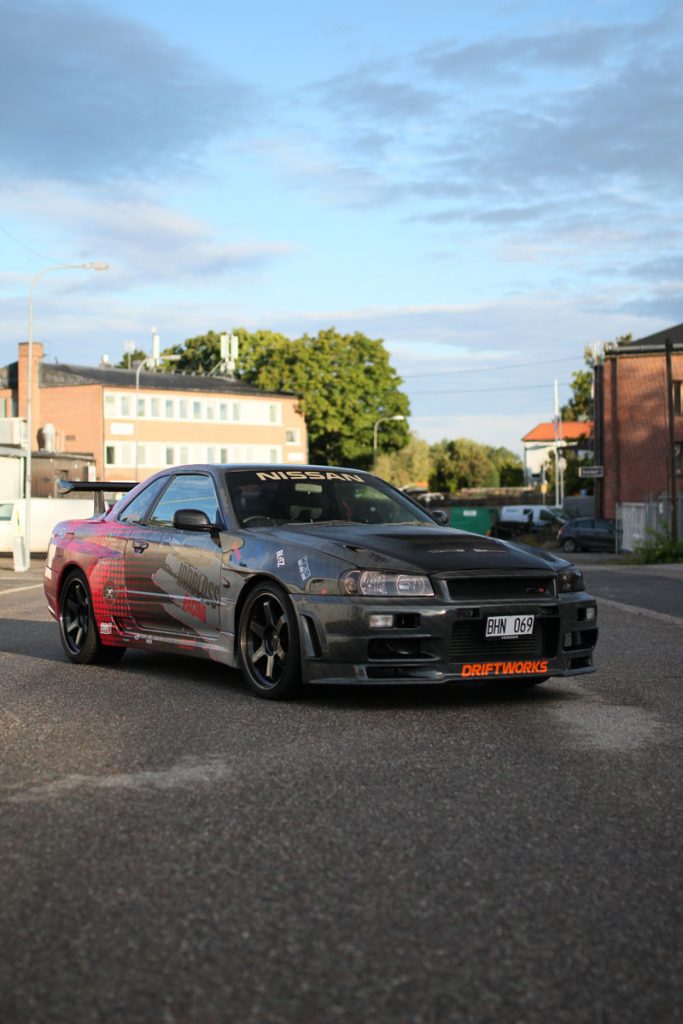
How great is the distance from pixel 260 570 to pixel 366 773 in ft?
8.43

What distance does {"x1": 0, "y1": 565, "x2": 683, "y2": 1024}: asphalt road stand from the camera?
3295mm

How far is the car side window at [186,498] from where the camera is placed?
9438mm

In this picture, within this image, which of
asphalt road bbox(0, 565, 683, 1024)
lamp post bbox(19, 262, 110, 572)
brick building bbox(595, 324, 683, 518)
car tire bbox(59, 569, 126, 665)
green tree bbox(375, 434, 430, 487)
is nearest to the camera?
asphalt road bbox(0, 565, 683, 1024)

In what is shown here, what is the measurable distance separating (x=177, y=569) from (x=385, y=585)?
2.00 m

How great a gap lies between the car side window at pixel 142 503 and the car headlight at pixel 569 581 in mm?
3213

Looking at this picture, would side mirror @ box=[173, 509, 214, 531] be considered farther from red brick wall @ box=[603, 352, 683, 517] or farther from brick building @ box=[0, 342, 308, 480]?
brick building @ box=[0, 342, 308, 480]

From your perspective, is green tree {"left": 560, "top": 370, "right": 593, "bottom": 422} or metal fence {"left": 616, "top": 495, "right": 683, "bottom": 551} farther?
green tree {"left": 560, "top": 370, "right": 593, "bottom": 422}

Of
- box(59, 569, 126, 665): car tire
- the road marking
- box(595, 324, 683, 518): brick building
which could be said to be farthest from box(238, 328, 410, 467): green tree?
box(59, 569, 126, 665): car tire

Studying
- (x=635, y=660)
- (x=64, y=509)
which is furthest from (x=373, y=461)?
(x=635, y=660)

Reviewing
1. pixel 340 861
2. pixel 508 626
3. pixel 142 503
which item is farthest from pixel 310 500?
pixel 340 861

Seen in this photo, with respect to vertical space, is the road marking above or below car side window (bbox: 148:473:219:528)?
below

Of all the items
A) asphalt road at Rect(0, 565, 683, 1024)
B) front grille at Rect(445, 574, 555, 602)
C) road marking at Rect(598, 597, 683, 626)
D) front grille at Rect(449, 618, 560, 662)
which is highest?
front grille at Rect(445, 574, 555, 602)

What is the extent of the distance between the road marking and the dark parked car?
3741 centimetres

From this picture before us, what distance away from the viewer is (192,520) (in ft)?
29.6
